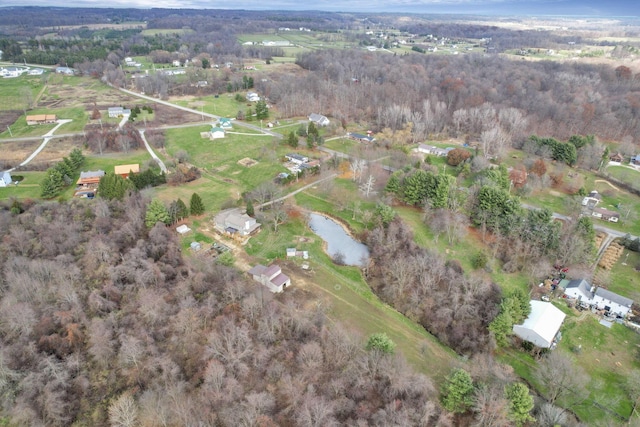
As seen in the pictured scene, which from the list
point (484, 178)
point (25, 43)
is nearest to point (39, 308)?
point (484, 178)

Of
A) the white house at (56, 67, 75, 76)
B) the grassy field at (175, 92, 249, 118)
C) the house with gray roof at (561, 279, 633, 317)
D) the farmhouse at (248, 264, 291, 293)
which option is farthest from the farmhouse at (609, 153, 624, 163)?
the white house at (56, 67, 75, 76)

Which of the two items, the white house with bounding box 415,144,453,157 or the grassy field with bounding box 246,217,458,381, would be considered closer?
the grassy field with bounding box 246,217,458,381

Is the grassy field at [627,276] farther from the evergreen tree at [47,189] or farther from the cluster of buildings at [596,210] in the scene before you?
the evergreen tree at [47,189]

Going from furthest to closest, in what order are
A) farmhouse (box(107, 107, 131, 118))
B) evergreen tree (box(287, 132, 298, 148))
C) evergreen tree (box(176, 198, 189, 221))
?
1. farmhouse (box(107, 107, 131, 118))
2. evergreen tree (box(287, 132, 298, 148))
3. evergreen tree (box(176, 198, 189, 221))

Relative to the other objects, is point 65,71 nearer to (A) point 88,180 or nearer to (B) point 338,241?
(A) point 88,180

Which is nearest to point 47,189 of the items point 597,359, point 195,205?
point 195,205

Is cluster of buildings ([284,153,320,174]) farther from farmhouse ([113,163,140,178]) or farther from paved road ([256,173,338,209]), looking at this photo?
farmhouse ([113,163,140,178])
